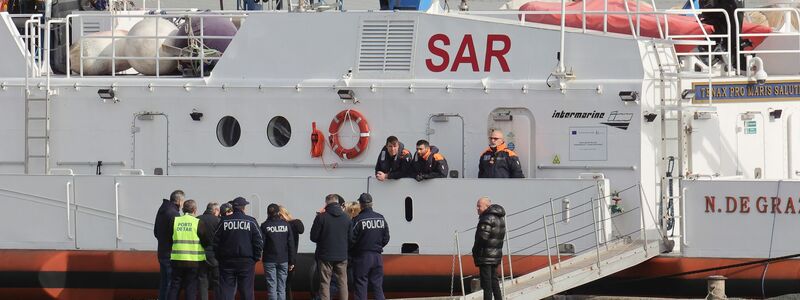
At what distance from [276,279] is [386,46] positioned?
295 centimetres

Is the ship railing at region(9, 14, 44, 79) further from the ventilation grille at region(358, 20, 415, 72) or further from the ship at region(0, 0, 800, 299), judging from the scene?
the ventilation grille at region(358, 20, 415, 72)

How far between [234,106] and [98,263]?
7.65 feet

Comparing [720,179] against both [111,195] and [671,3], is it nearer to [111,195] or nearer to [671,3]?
[111,195]

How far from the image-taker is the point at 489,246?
47.5ft

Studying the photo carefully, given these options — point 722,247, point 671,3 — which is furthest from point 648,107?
point 671,3

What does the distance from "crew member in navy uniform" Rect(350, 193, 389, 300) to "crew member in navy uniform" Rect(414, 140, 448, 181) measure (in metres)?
0.74

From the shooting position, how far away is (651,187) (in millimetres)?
15586

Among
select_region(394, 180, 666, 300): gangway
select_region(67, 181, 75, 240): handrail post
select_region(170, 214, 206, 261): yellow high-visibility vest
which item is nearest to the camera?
select_region(394, 180, 666, 300): gangway

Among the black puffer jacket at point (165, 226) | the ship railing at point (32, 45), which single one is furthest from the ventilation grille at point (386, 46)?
the ship railing at point (32, 45)

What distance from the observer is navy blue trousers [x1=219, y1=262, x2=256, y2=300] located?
15.2m

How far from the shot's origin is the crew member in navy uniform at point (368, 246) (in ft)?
49.6

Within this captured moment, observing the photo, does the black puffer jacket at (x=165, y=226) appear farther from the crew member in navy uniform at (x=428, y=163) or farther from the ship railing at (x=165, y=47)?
the crew member in navy uniform at (x=428, y=163)

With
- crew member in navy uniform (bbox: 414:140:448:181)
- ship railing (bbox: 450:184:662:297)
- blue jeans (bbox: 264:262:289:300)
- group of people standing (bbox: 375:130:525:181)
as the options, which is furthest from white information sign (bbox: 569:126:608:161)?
blue jeans (bbox: 264:262:289:300)

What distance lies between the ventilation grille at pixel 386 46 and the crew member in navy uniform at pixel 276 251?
7.15ft
